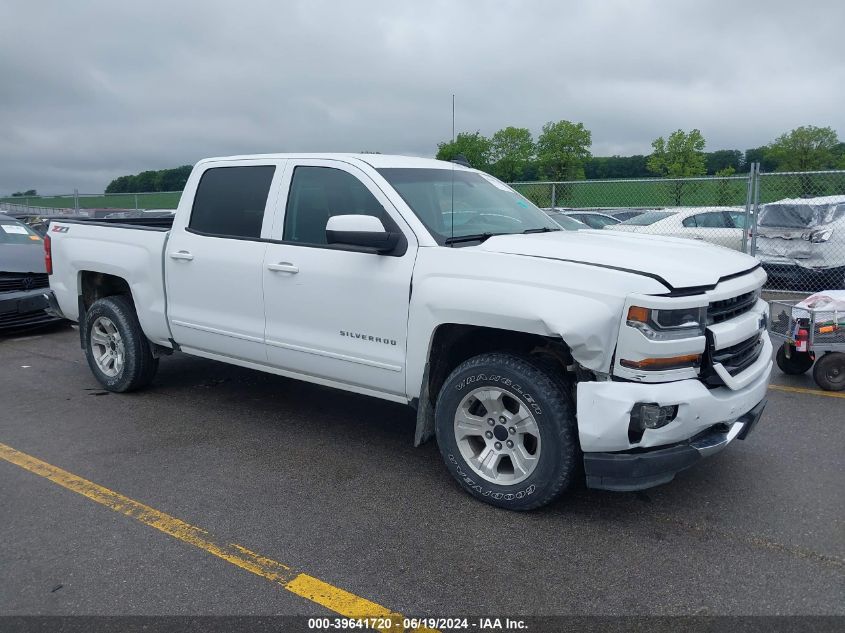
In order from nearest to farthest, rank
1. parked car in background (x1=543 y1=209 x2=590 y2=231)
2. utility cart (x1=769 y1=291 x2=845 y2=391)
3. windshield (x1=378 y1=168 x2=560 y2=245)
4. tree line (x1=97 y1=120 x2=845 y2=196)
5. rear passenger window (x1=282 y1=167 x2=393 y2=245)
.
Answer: windshield (x1=378 y1=168 x2=560 y2=245)
rear passenger window (x1=282 y1=167 x2=393 y2=245)
parked car in background (x1=543 y1=209 x2=590 y2=231)
utility cart (x1=769 y1=291 x2=845 y2=391)
tree line (x1=97 y1=120 x2=845 y2=196)

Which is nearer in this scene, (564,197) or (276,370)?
(276,370)

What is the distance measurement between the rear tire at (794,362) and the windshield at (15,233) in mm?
9279

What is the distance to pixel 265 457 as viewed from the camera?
468 cm

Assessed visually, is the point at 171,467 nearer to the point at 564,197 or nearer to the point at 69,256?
the point at 69,256

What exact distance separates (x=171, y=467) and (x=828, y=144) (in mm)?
51243

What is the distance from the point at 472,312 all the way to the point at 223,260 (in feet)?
6.96

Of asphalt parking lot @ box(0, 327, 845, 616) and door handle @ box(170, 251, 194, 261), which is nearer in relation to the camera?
asphalt parking lot @ box(0, 327, 845, 616)

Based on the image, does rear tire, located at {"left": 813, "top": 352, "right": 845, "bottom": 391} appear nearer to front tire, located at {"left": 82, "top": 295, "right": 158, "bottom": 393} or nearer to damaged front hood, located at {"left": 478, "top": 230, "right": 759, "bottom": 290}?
damaged front hood, located at {"left": 478, "top": 230, "right": 759, "bottom": 290}

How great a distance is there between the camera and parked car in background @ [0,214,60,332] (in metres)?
8.75

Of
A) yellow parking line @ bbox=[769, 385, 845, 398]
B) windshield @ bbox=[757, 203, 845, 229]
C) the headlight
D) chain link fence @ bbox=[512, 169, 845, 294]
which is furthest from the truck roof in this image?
windshield @ bbox=[757, 203, 845, 229]

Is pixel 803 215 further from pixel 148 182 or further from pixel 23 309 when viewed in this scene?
pixel 148 182

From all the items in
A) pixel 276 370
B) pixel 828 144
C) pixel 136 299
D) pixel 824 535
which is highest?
pixel 828 144

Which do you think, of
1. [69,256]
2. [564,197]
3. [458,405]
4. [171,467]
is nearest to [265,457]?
[171,467]

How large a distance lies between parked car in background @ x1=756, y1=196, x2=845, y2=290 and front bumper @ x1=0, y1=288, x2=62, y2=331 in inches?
397
